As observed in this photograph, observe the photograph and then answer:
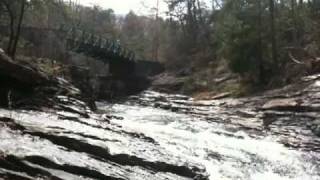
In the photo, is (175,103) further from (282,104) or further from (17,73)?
(17,73)

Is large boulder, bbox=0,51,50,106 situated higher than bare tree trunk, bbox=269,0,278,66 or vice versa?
bare tree trunk, bbox=269,0,278,66

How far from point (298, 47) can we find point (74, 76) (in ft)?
64.4

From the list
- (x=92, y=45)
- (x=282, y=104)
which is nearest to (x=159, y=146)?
(x=282, y=104)

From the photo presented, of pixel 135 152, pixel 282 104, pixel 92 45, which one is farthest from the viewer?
pixel 92 45

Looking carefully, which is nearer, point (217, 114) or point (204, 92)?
point (217, 114)

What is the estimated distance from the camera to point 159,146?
14.6 metres

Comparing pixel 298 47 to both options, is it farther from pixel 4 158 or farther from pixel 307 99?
pixel 4 158

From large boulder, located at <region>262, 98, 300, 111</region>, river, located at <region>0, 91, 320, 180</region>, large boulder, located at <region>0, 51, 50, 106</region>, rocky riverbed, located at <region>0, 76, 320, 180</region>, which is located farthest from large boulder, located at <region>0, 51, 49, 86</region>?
large boulder, located at <region>262, 98, 300, 111</region>

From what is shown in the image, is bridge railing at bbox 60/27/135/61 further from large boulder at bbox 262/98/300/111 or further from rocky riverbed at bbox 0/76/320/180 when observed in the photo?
large boulder at bbox 262/98/300/111

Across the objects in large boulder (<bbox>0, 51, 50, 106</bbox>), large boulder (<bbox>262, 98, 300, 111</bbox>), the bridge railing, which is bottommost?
large boulder (<bbox>262, 98, 300, 111</bbox>)

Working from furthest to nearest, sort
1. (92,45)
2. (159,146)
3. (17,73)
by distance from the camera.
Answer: (92,45)
(17,73)
(159,146)

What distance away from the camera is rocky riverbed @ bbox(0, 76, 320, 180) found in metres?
10.3

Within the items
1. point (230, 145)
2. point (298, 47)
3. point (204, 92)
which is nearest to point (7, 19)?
point (204, 92)

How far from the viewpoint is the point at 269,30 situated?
41.5m
